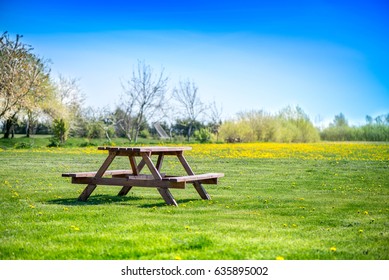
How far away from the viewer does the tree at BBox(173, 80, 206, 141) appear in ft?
114

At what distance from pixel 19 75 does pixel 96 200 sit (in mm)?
13910

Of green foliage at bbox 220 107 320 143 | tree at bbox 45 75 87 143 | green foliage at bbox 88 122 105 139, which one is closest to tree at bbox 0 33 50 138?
tree at bbox 45 75 87 143

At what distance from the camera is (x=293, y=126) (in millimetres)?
34969

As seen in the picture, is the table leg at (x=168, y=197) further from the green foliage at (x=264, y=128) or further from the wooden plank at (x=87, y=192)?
the green foliage at (x=264, y=128)

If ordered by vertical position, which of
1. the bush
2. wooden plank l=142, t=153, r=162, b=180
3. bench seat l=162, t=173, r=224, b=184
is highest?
wooden plank l=142, t=153, r=162, b=180

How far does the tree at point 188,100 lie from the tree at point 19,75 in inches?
387

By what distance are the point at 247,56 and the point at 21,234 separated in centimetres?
980

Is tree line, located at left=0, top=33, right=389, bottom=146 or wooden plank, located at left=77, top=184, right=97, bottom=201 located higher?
tree line, located at left=0, top=33, right=389, bottom=146

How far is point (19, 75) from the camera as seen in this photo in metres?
22.4

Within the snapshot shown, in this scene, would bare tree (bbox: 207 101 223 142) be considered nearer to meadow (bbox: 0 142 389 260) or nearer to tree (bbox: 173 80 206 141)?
tree (bbox: 173 80 206 141)

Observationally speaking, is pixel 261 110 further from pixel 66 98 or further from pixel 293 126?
pixel 66 98

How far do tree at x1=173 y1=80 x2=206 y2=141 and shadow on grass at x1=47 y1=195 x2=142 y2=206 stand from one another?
80.1ft

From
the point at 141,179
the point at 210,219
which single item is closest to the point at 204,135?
the point at 141,179
